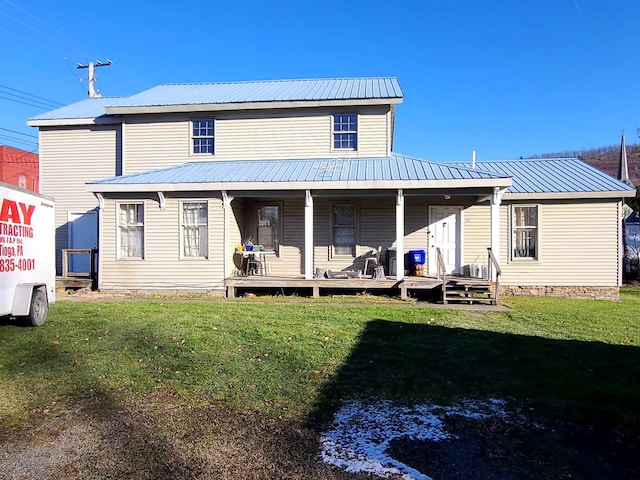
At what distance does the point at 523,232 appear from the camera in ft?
46.4

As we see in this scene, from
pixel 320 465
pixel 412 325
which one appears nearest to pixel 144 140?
pixel 412 325

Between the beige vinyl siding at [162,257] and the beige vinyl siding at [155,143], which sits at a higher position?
the beige vinyl siding at [155,143]

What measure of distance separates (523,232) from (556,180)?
6.98 ft

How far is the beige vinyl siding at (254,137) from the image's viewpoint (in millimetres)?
14766

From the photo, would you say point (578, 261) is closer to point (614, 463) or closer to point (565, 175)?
point (565, 175)

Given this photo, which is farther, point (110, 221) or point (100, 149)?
point (100, 149)

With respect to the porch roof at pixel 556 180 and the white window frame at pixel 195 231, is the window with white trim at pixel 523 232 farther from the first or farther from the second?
the white window frame at pixel 195 231

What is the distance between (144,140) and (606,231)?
604 inches

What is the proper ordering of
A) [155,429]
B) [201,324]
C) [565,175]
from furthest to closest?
[565,175]
[201,324]
[155,429]

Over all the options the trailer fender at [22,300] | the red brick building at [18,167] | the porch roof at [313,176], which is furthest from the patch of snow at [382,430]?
the red brick building at [18,167]

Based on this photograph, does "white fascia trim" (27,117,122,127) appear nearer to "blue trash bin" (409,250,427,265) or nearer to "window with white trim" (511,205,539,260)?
"blue trash bin" (409,250,427,265)

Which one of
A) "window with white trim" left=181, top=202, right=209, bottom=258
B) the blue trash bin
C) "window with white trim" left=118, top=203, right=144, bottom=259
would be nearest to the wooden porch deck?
the blue trash bin

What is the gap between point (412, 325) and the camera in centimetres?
877

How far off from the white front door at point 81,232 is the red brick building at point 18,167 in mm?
19124
